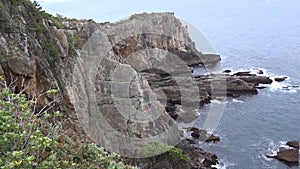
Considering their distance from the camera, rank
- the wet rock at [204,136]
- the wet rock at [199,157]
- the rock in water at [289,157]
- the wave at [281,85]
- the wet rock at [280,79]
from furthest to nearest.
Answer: the wet rock at [280,79], the wave at [281,85], the wet rock at [204,136], the rock in water at [289,157], the wet rock at [199,157]

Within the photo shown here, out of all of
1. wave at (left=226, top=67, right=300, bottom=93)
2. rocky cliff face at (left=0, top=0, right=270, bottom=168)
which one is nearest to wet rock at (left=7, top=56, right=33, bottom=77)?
rocky cliff face at (left=0, top=0, right=270, bottom=168)

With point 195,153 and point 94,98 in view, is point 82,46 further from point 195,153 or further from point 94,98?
point 195,153

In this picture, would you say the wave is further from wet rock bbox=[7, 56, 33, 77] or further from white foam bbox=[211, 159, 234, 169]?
wet rock bbox=[7, 56, 33, 77]

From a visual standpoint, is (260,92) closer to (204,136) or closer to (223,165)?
(204,136)

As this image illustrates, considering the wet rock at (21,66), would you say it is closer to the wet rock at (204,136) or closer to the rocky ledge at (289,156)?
the wet rock at (204,136)

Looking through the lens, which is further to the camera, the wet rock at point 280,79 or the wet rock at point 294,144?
the wet rock at point 280,79

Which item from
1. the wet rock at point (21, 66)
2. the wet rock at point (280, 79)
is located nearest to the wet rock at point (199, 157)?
the wet rock at point (21, 66)

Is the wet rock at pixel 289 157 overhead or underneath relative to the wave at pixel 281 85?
underneath

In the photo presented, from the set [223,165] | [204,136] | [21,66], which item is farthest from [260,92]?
[21,66]
